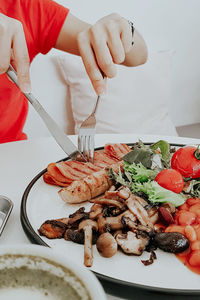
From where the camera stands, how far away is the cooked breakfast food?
0.84 m

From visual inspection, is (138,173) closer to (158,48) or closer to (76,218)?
(76,218)

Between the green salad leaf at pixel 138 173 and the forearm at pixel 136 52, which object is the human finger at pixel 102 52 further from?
the forearm at pixel 136 52

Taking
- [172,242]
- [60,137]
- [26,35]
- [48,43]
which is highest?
[26,35]

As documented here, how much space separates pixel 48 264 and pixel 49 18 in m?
1.75

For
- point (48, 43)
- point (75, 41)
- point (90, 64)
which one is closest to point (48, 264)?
point (90, 64)

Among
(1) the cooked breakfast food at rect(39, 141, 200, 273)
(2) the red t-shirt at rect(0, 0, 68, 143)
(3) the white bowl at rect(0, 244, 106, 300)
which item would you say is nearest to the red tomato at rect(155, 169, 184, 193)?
(1) the cooked breakfast food at rect(39, 141, 200, 273)

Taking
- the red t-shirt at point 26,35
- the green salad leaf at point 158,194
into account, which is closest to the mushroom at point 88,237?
the green salad leaf at point 158,194

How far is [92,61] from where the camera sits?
131 cm

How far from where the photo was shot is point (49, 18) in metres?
1.93

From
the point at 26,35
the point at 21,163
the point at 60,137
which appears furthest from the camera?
the point at 26,35

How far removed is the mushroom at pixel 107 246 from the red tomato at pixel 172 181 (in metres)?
0.34

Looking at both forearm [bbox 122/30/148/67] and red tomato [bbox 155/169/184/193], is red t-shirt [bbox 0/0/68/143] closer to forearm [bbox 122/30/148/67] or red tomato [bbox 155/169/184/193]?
forearm [bbox 122/30/148/67]

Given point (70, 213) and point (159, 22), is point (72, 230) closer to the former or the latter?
point (70, 213)

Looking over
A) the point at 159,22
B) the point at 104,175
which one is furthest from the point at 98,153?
the point at 159,22
